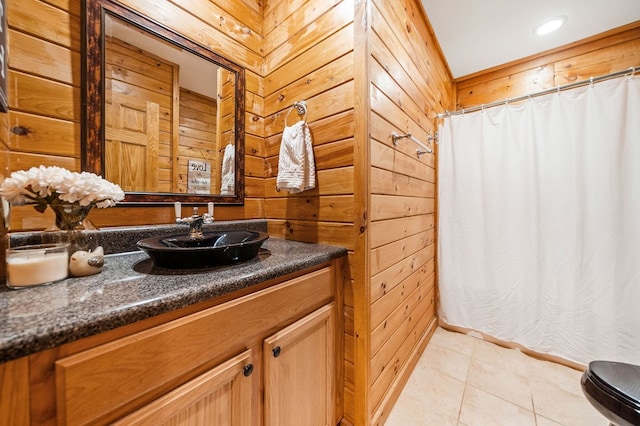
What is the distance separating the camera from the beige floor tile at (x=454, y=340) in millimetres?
1871

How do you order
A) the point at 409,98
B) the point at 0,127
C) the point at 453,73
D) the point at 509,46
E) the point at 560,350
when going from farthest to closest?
1. the point at 453,73
2. the point at 509,46
3. the point at 560,350
4. the point at 409,98
5. the point at 0,127

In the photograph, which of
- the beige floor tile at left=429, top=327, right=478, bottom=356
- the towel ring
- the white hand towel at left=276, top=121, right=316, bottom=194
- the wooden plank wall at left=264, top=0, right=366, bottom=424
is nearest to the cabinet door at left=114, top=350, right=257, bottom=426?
the wooden plank wall at left=264, top=0, right=366, bottom=424

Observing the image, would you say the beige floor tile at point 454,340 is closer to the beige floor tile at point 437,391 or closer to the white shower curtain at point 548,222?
the white shower curtain at point 548,222

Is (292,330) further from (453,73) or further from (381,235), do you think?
(453,73)

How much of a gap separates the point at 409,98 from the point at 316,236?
1106mm

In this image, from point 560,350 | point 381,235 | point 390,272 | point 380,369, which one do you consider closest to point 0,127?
point 381,235

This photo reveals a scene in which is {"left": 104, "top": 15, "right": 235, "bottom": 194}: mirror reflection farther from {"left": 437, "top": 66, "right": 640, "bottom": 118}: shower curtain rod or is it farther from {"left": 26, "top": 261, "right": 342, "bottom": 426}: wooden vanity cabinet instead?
{"left": 437, "top": 66, "right": 640, "bottom": 118}: shower curtain rod

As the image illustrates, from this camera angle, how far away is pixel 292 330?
2.81ft

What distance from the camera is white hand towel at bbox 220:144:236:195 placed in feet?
4.42

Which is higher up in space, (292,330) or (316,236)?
(316,236)

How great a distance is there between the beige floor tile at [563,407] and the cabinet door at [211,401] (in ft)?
5.32

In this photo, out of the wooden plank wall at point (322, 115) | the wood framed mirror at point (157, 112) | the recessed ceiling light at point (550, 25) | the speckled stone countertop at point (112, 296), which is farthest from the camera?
the recessed ceiling light at point (550, 25)

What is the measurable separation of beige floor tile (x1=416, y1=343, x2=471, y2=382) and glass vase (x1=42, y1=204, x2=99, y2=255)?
1.95 metres

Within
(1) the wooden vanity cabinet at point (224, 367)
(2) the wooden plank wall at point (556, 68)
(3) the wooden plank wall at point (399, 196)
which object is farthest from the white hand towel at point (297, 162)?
(2) the wooden plank wall at point (556, 68)
